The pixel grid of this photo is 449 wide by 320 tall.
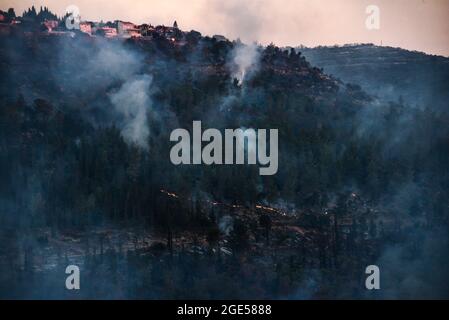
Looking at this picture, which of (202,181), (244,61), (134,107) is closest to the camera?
(202,181)

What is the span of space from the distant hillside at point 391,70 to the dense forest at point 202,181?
28804 mm

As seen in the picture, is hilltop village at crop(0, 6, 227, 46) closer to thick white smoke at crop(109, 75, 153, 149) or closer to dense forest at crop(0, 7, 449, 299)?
dense forest at crop(0, 7, 449, 299)

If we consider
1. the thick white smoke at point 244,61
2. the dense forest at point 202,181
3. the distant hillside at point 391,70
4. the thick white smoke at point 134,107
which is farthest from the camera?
the distant hillside at point 391,70

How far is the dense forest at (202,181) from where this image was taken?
62.5m

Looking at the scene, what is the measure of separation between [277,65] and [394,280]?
41.7 meters

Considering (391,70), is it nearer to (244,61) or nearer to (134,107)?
(244,61)

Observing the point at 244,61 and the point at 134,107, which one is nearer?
the point at 134,107

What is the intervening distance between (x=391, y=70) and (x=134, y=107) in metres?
67.0

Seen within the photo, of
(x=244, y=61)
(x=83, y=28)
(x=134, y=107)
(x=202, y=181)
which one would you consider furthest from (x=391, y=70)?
(x=202, y=181)

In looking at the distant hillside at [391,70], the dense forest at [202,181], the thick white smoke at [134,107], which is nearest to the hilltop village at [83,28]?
the dense forest at [202,181]

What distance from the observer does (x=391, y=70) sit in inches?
5531

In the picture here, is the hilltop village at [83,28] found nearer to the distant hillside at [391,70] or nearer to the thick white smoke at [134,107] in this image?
the thick white smoke at [134,107]

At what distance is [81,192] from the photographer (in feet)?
230

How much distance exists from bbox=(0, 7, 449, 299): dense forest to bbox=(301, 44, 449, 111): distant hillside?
2880cm
